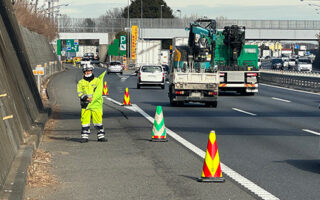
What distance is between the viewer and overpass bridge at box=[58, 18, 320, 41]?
107500 millimetres

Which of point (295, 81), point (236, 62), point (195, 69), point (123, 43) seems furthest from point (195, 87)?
point (123, 43)

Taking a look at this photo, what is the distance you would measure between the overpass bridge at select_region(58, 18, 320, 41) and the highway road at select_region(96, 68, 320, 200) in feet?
245

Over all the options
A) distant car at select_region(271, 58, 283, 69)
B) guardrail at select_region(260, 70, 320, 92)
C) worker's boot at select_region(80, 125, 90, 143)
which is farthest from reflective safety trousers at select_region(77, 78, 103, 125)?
distant car at select_region(271, 58, 283, 69)

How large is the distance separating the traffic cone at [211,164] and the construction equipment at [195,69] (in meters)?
19.1

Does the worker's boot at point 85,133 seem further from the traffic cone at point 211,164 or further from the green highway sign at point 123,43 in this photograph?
the green highway sign at point 123,43

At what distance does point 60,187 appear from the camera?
10.8 metres

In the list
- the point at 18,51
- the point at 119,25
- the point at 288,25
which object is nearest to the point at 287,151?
the point at 18,51

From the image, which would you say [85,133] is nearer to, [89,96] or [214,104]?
[89,96]

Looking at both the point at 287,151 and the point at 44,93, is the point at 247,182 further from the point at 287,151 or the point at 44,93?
the point at 44,93

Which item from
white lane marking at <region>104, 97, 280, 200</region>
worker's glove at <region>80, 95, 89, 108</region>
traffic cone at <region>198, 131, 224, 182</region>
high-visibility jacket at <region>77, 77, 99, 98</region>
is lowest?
white lane marking at <region>104, 97, 280, 200</region>

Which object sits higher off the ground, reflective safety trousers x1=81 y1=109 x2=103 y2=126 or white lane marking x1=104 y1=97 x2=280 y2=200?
reflective safety trousers x1=81 y1=109 x2=103 y2=126

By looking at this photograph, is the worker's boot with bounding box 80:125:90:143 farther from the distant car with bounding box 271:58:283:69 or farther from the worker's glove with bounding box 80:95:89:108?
the distant car with bounding box 271:58:283:69

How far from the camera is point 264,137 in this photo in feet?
60.5

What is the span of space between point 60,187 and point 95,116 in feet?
19.7
